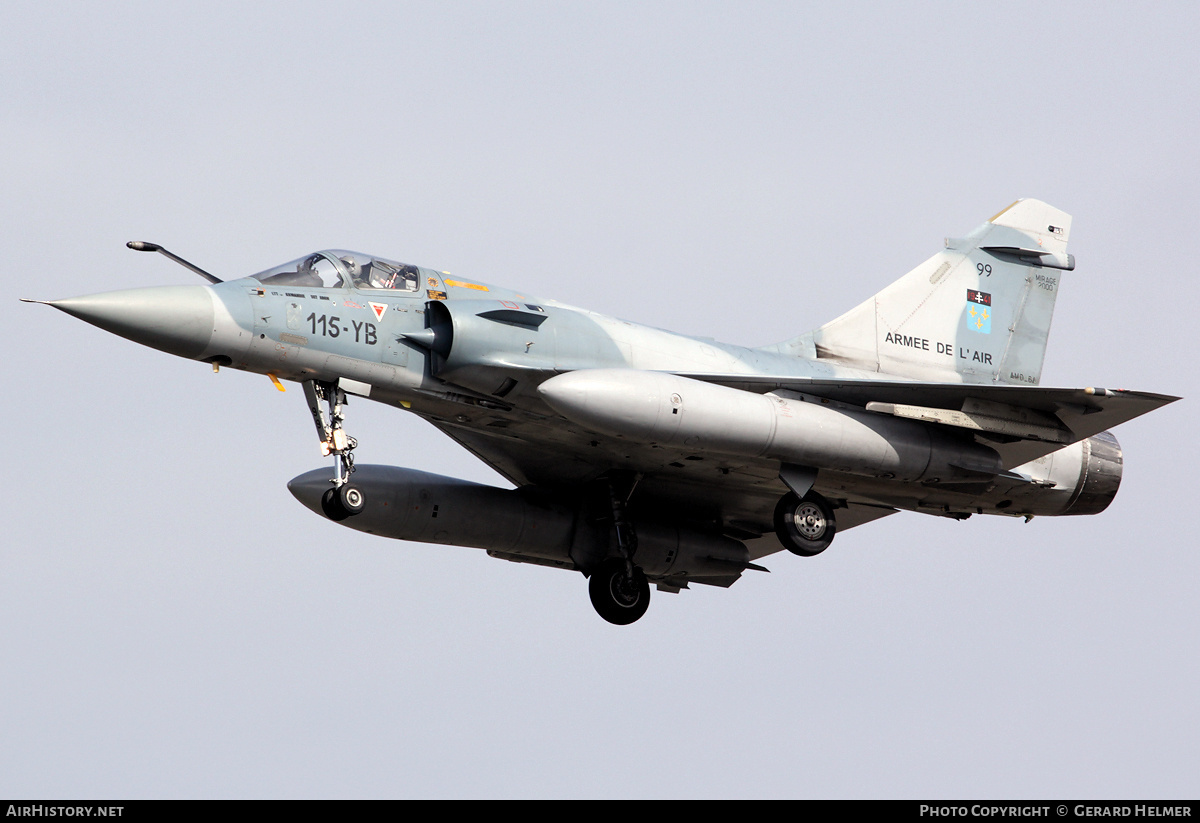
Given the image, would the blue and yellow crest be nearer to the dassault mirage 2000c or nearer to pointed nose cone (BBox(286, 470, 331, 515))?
the dassault mirage 2000c

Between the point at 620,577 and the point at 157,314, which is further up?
the point at 157,314

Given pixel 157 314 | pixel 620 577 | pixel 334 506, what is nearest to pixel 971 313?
pixel 620 577

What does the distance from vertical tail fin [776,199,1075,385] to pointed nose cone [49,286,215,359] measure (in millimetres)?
7472

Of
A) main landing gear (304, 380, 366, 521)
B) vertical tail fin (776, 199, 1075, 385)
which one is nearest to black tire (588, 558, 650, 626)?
vertical tail fin (776, 199, 1075, 385)

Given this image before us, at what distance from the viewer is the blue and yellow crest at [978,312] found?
68.1ft

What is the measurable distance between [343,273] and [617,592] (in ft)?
18.9

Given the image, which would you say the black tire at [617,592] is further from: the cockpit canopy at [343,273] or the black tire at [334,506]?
the cockpit canopy at [343,273]

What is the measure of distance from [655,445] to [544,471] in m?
3.90

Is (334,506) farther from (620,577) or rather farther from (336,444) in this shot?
(620,577)

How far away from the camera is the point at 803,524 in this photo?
58.5 ft

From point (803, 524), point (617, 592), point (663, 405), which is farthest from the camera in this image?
point (617, 592)

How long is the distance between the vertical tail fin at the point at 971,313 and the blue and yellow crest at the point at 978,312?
14 millimetres

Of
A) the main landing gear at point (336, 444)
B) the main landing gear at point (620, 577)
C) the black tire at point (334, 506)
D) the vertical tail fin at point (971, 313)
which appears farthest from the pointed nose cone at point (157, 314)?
the vertical tail fin at point (971, 313)

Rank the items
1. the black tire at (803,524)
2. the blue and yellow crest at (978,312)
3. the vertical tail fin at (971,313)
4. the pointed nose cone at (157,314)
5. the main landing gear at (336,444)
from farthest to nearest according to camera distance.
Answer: the blue and yellow crest at (978,312)
the vertical tail fin at (971,313)
the black tire at (803,524)
the main landing gear at (336,444)
the pointed nose cone at (157,314)
